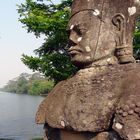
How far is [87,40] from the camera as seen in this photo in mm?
4680

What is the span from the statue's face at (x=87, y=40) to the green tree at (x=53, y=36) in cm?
1018

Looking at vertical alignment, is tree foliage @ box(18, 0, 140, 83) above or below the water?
above

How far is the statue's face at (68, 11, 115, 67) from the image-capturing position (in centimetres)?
464

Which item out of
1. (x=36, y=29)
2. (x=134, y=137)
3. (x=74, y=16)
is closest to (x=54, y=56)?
(x=36, y=29)

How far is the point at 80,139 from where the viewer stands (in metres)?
4.50

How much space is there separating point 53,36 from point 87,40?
11.5m

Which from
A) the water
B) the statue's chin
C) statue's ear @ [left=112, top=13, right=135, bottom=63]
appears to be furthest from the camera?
the water

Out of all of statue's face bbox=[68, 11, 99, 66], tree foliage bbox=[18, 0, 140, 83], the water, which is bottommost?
the water

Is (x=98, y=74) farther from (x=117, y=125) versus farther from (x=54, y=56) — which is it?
(x=54, y=56)

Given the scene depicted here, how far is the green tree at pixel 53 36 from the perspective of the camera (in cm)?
Result: 1527

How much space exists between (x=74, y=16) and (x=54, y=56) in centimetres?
1082

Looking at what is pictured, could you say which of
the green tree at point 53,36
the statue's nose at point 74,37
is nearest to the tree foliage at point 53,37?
the green tree at point 53,36

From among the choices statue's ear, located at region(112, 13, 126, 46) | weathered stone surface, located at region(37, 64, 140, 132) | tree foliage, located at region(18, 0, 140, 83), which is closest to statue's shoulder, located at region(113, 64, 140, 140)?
weathered stone surface, located at region(37, 64, 140, 132)

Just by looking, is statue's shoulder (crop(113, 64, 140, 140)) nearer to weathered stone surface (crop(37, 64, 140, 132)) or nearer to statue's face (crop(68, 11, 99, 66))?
weathered stone surface (crop(37, 64, 140, 132))
